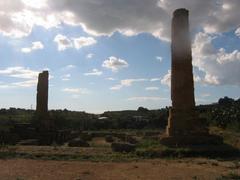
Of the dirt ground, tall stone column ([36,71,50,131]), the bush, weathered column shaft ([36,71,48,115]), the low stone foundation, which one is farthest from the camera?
weathered column shaft ([36,71,48,115])

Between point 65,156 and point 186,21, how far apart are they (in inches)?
346

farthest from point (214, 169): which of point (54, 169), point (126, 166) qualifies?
point (54, 169)

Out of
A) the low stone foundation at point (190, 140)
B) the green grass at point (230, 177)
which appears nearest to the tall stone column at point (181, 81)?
the low stone foundation at point (190, 140)

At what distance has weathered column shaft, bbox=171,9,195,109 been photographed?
66.4ft

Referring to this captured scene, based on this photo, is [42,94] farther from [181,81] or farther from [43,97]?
[181,81]

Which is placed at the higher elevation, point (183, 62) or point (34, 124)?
point (183, 62)

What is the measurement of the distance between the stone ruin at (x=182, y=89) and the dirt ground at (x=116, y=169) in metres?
3.44

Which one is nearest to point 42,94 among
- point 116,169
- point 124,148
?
point 124,148

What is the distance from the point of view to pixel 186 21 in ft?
67.1

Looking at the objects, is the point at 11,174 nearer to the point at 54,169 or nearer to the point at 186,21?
the point at 54,169

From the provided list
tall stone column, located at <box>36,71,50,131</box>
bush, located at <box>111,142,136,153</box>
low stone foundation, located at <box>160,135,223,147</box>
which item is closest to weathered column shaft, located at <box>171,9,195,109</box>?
low stone foundation, located at <box>160,135,223,147</box>

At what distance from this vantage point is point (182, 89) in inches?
797

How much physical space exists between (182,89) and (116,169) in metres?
7.57

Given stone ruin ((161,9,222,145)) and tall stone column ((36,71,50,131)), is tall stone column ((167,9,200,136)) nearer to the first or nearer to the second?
stone ruin ((161,9,222,145))
